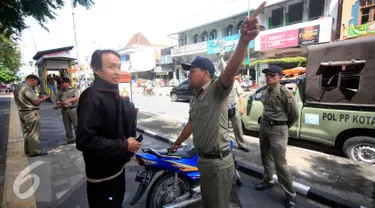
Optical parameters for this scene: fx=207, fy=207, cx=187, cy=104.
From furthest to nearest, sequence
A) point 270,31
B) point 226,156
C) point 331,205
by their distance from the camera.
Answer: point 270,31 → point 331,205 → point 226,156

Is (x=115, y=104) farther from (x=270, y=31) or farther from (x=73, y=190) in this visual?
(x=270, y=31)

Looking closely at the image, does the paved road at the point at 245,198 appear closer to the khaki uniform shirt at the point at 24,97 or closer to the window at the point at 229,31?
the khaki uniform shirt at the point at 24,97

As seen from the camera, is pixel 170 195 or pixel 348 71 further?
pixel 348 71

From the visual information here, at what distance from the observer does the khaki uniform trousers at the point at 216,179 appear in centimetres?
173

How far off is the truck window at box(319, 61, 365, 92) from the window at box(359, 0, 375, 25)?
12285mm

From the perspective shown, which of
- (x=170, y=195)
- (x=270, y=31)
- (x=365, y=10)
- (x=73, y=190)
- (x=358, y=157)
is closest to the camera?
(x=170, y=195)

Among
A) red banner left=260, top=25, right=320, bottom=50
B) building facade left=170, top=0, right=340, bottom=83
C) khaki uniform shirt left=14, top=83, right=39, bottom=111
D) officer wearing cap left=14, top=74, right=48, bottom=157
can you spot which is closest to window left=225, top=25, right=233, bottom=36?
building facade left=170, top=0, right=340, bottom=83

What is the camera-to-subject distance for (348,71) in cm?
374

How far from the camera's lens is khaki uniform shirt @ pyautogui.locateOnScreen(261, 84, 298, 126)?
271cm

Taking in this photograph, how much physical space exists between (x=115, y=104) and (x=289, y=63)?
16609mm

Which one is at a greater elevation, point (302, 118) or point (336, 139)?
point (302, 118)

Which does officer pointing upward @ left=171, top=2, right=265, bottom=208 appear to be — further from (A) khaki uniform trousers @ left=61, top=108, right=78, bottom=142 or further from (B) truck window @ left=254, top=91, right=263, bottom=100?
(A) khaki uniform trousers @ left=61, top=108, right=78, bottom=142

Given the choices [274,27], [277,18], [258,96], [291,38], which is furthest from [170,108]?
[277,18]

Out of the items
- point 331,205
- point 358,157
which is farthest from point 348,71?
point 331,205
